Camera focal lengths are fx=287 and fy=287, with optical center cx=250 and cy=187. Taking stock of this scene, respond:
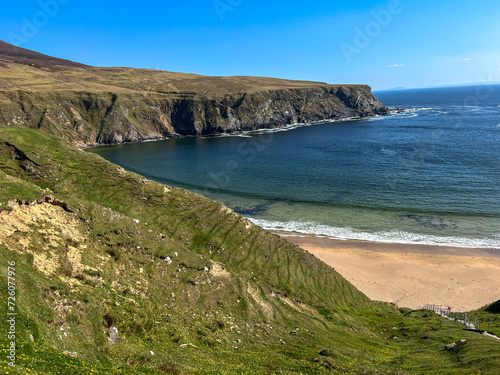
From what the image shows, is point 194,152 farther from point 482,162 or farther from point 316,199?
point 482,162

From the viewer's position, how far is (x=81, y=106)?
16325 cm

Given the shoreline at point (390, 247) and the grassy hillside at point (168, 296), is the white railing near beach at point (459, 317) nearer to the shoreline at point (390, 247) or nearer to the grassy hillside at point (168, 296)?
the grassy hillside at point (168, 296)

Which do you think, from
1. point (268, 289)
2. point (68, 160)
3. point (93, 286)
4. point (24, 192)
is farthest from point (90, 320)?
point (68, 160)

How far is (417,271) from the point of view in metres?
46.6

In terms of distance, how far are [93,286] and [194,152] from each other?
390 feet

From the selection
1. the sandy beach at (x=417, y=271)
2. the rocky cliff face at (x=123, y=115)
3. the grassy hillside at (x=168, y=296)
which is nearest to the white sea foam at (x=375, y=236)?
the sandy beach at (x=417, y=271)

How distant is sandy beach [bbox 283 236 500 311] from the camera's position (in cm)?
4162

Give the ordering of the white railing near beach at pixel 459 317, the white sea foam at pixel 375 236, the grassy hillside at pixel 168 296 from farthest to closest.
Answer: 1. the white sea foam at pixel 375 236
2. the white railing near beach at pixel 459 317
3. the grassy hillside at pixel 168 296

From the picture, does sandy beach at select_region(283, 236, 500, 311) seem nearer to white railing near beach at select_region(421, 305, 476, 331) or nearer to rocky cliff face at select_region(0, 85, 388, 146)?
white railing near beach at select_region(421, 305, 476, 331)

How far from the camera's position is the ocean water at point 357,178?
59438mm

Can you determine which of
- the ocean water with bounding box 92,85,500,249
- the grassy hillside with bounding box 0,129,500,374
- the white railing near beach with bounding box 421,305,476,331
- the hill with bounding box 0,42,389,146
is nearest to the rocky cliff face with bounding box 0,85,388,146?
the hill with bounding box 0,42,389,146

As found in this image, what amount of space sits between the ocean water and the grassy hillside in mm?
28105

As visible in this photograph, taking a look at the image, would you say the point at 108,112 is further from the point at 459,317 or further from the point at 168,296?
the point at 459,317

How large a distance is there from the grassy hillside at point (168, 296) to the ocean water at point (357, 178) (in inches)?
1106
